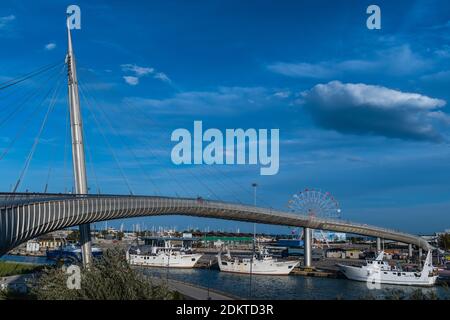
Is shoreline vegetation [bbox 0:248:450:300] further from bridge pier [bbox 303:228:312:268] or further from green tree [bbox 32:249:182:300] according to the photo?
bridge pier [bbox 303:228:312:268]

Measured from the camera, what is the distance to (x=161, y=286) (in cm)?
2167

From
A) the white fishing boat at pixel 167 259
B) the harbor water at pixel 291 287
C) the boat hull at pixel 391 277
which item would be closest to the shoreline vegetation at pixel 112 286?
the harbor water at pixel 291 287

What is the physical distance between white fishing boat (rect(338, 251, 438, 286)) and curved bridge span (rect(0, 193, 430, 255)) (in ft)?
53.5

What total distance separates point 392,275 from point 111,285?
5033 cm

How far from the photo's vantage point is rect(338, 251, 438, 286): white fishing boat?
62062 mm

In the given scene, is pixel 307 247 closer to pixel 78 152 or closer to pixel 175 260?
pixel 175 260

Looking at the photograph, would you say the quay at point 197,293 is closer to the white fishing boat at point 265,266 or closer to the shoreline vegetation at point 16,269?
the shoreline vegetation at point 16,269

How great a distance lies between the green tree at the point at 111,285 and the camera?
2047 centimetres

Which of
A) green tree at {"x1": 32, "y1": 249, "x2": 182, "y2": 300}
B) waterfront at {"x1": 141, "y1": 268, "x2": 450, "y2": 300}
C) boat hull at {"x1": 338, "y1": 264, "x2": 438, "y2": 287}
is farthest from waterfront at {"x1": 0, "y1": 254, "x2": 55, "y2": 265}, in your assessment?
green tree at {"x1": 32, "y1": 249, "x2": 182, "y2": 300}

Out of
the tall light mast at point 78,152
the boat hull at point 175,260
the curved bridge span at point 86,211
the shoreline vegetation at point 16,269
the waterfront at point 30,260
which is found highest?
the tall light mast at point 78,152

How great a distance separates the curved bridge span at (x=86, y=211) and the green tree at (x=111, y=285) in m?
3.88

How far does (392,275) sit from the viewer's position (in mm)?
63594

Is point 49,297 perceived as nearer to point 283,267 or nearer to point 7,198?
point 7,198
